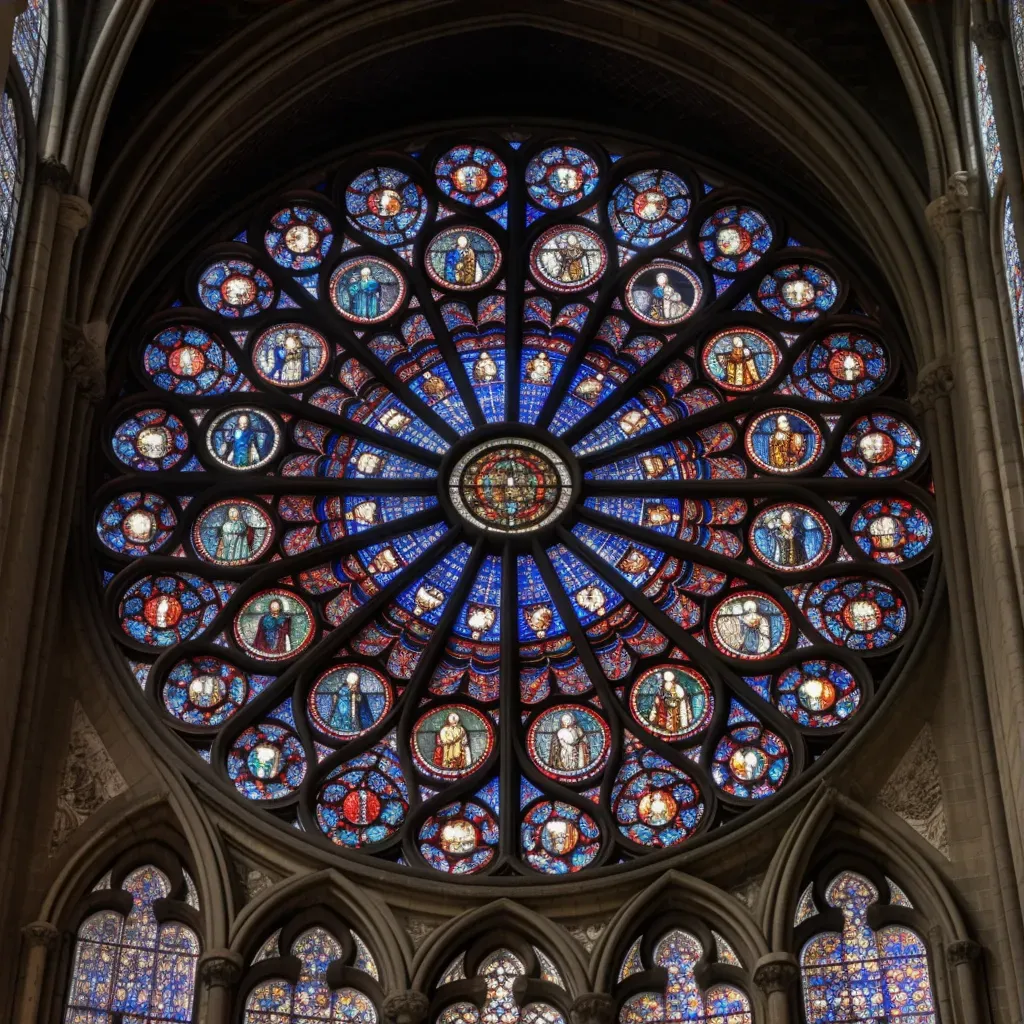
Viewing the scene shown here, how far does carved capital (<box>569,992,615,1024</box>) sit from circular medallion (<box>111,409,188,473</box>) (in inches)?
208

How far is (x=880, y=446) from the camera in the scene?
758 inches

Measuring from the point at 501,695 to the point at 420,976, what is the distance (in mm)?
2314

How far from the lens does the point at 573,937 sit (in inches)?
661

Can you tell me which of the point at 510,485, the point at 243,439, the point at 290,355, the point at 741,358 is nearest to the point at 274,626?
the point at 243,439

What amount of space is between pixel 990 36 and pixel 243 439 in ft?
20.1

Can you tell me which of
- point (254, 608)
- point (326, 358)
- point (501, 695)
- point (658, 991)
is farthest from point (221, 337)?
point (658, 991)

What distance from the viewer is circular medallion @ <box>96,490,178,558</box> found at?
18.8m

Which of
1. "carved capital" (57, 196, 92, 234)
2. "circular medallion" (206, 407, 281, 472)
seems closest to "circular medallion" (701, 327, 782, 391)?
"circular medallion" (206, 407, 281, 472)

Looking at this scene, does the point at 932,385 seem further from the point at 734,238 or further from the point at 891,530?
the point at 734,238

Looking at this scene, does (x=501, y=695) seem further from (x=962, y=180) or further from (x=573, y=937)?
(x=962, y=180)

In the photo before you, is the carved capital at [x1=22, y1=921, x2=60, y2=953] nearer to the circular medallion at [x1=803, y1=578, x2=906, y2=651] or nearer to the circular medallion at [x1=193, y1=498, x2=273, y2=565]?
the circular medallion at [x1=193, y1=498, x2=273, y2=565]

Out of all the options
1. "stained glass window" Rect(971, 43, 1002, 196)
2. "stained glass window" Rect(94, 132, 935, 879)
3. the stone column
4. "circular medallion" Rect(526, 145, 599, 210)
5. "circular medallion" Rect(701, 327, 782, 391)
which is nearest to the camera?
the stone column

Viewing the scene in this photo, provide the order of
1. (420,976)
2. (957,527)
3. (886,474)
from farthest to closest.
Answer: (886,474), (957,527), (420,976)

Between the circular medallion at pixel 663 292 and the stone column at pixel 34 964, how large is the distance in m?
→ 6.72
